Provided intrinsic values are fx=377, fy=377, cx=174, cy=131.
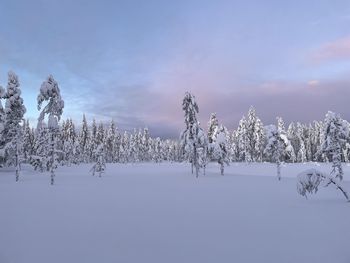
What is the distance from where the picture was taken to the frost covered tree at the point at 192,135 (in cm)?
5734

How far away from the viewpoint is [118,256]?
13242 millimetres

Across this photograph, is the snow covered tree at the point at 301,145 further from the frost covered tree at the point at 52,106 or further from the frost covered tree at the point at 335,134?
the frost covered tree at the point at 52,106

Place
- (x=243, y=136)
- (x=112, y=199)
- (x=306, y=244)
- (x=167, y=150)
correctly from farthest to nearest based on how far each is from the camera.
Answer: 1. (x=167, y=150)
2. (x=243, y=136)
3. (x=112, y=199)
4. (x=306, y=244)

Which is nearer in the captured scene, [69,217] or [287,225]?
[287,225]

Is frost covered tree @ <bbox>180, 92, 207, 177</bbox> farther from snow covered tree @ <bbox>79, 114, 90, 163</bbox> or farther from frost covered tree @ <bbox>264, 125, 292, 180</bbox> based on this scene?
snow covered tree @ <bbox>79, 114, 90, 163</bbox>

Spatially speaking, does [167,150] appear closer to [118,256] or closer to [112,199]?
[112,199]

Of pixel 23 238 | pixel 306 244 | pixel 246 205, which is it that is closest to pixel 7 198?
pixel 23 238

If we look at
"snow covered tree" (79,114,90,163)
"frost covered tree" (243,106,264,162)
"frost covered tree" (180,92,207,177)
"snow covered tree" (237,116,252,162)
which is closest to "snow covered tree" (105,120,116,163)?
"snow covered tree" (79,114,90,163)

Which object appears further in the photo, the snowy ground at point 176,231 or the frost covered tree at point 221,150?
the frost covered tree at point 221,150

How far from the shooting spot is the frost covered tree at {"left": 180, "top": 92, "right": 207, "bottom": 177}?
5734 centimetres

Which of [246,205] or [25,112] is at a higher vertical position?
[25,112]

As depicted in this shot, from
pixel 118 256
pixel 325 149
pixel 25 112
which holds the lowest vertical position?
pixel 118 256

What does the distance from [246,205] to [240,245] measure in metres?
10.9

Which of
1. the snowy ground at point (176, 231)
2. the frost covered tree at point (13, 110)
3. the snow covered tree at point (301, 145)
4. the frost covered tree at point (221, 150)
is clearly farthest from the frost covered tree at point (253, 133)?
the snowy ground at point (176, 231)
